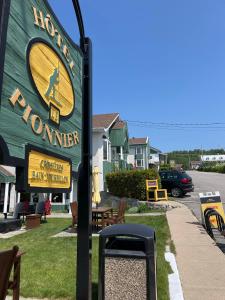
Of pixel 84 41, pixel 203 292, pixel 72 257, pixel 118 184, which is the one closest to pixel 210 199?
pixel 72 257

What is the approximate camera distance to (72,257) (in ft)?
24.5

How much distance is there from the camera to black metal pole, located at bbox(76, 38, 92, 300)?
395cm

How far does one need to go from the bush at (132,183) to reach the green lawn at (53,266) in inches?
405

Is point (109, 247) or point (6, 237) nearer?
point (109, 247)

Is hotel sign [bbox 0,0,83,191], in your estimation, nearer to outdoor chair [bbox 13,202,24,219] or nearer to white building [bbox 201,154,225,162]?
outdoor chair [bbox 13,202,24,219]

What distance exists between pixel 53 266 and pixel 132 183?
50.0 feet

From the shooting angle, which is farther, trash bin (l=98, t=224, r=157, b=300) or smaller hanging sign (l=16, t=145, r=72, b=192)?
trash bin (l=98, t=224, r=157, b=300)

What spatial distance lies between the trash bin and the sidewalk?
1.27 metres

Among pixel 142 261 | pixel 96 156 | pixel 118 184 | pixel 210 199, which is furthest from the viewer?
pixel 96 156

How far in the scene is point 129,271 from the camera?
3.96m

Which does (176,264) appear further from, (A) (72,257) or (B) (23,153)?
(B) (23,153)

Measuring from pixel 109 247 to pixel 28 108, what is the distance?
2349 millimetres

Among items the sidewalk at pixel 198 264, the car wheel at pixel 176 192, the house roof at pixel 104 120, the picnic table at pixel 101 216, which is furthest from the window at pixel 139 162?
the sidewalk at pixel 198 264

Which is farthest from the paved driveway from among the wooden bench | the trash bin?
the trash bin
